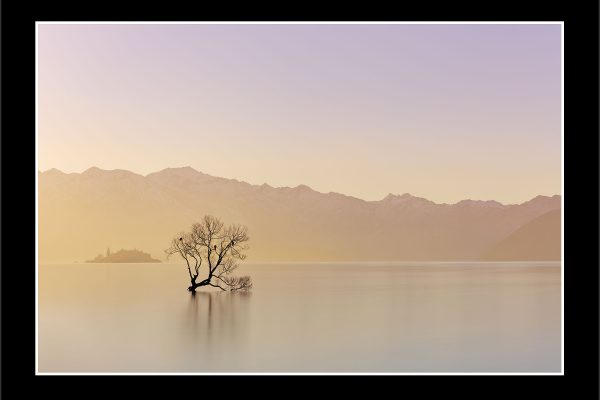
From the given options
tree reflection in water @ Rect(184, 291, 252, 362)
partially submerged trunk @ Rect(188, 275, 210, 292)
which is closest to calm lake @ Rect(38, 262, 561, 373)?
tree reflection in water @ Rect(184, 291, 252, 362)

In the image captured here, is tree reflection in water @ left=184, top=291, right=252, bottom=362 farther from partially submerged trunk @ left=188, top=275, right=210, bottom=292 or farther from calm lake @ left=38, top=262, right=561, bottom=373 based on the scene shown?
partially submerged trunk @ left=188, top=275, right=210, bottom=292

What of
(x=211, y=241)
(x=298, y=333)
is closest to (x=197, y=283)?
(x=211, y=241)

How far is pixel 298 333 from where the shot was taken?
1392 centimetres

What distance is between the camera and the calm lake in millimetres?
11422

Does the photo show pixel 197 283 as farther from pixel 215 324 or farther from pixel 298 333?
pixel 298 333

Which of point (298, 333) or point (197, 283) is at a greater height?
point (197, 283)

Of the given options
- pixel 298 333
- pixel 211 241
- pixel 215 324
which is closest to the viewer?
pixel 298 333

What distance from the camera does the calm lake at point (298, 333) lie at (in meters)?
11.4

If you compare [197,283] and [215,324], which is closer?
[215,324]

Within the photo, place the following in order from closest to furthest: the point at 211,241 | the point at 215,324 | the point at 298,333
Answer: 1. the point at 298,333
2. the point at 215,324
3. the point at 211,241

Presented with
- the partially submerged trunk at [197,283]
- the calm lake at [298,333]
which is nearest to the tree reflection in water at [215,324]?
the calm lake at [298,333]
